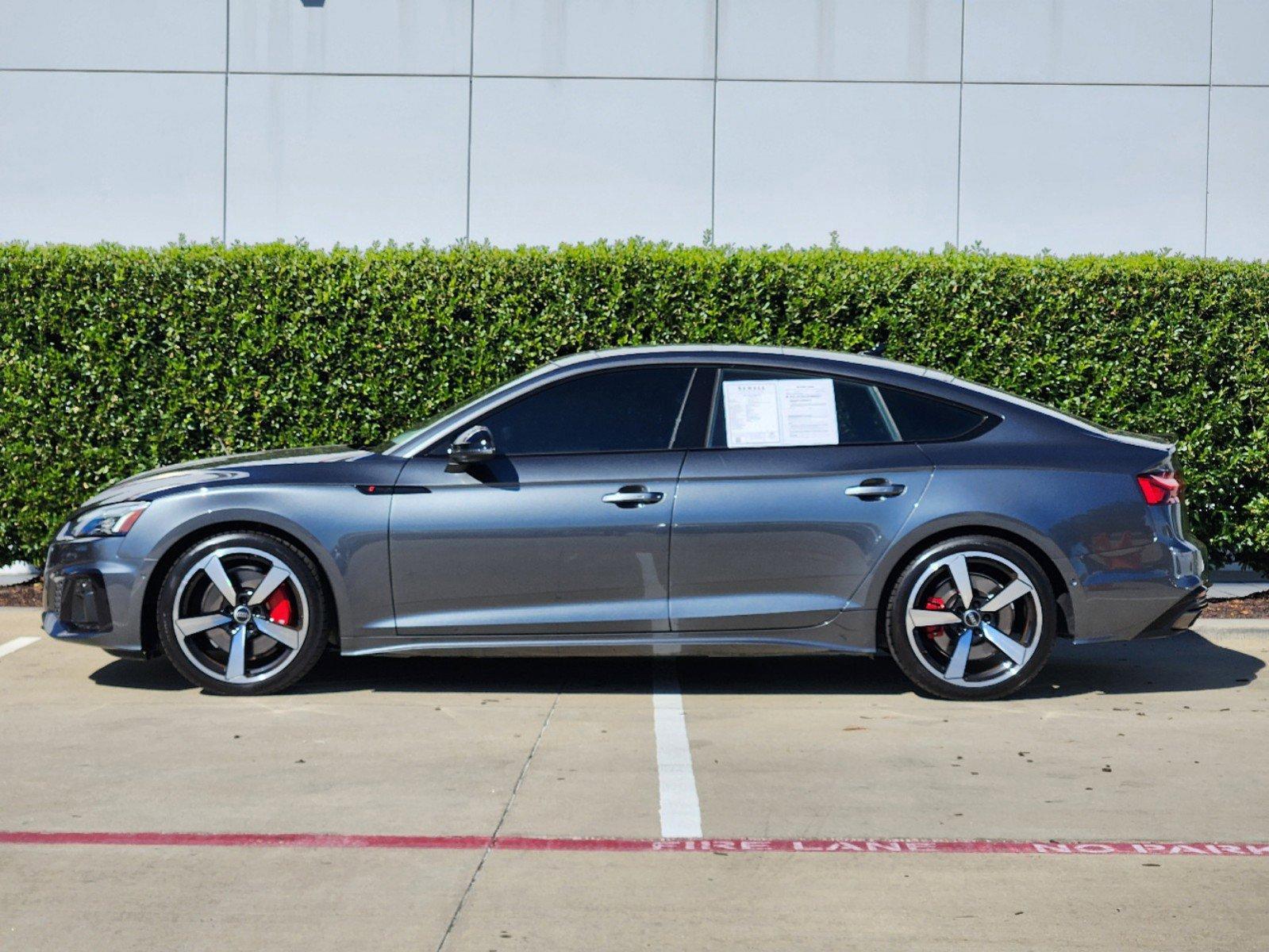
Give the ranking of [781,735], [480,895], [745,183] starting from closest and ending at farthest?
[480,895]
[781,735]
[745,183]

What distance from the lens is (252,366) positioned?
366 inches

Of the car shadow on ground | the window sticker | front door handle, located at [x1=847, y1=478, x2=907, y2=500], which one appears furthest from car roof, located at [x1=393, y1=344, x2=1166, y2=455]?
the car shadow on ground

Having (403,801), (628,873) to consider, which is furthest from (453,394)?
(628,873)

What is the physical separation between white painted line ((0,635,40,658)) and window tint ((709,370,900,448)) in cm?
393

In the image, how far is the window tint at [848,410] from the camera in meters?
6.73

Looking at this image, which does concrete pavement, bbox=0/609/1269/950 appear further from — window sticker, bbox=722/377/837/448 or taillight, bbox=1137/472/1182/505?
window sticker, bbox=722/377/837/448

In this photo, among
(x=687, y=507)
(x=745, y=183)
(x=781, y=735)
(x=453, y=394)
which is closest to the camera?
(x=781, y=735)

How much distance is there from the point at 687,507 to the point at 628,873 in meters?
2.40

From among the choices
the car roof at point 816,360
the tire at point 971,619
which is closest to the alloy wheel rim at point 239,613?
the car roof at point 816,360

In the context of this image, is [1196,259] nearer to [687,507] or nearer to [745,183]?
[745,183]

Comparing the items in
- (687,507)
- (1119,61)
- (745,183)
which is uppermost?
(1119,61)

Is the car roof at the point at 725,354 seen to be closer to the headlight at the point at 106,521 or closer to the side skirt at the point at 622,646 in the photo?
the side skirt at the point at 622,646

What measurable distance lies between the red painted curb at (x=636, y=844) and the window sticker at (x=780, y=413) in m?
2.41

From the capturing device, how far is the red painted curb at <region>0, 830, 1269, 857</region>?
4562 mm
